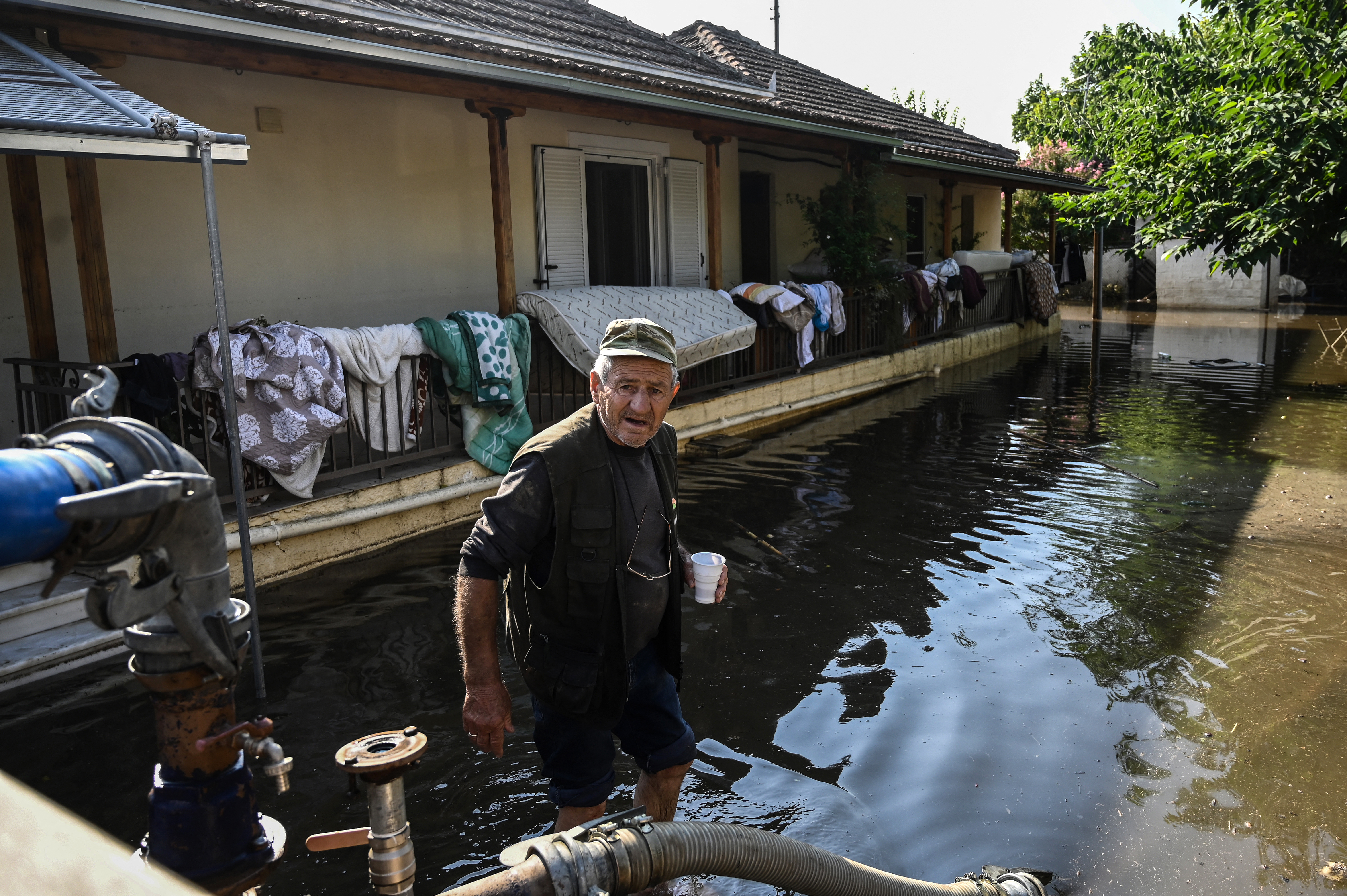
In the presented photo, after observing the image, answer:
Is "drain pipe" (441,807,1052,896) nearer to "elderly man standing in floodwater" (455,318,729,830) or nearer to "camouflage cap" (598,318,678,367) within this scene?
"elderly man standing in floodwater" (455,318,729,830)

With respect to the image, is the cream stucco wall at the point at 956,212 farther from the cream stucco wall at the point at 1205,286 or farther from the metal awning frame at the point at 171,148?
the metal awning frame at the point at 171,148

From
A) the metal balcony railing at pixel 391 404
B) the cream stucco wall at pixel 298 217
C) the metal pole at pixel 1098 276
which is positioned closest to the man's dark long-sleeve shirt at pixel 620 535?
the metal balcony railing at pixel 391 404

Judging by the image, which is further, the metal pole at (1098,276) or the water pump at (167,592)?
the metal pole at (1098,276)

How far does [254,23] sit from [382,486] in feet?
10.3

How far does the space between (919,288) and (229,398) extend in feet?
38.6

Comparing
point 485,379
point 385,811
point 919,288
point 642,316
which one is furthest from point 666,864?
point 919,288

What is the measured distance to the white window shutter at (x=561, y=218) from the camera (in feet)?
35.3

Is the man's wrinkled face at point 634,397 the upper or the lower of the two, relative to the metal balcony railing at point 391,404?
upper

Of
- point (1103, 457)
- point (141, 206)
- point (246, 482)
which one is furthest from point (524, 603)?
point (1103, 457)

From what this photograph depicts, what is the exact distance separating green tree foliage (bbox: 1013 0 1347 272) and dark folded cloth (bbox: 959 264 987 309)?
2089mm

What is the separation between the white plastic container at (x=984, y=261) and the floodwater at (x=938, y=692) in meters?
9.24

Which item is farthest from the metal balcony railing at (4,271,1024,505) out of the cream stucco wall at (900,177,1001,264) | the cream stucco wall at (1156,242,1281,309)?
the cream stucco wall at (1156,242,1281,309)

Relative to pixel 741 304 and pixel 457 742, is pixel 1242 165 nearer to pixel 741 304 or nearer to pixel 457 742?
pixel 741 304

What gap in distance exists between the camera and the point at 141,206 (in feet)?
24.8
